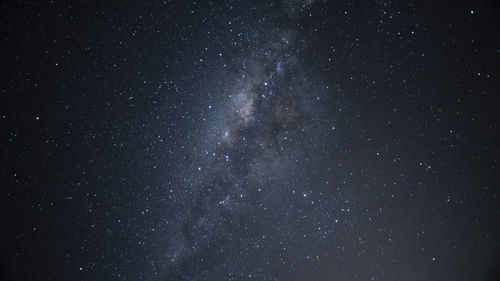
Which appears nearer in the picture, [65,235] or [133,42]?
[133,42]

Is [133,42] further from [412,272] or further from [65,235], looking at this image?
[412,272]

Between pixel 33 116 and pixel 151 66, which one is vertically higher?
pixel 151 66

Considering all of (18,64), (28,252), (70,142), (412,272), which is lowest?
(412,272)

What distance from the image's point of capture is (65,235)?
1931mm

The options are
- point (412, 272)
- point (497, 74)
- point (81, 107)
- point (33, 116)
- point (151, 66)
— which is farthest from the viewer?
point (412, 272)

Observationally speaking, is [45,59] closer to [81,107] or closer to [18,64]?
[18,64]

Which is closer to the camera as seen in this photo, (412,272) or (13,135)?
(13,135)

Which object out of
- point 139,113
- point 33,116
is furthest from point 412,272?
point 33,116

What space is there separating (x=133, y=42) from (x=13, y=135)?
1.09 metres

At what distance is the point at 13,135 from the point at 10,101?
0.81 ft

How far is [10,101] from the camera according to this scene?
1.50 meters

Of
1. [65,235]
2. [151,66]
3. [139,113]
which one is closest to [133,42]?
[151,66]

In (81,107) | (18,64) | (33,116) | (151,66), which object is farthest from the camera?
(151,66)

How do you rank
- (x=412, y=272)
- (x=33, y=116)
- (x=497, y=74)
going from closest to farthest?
(x=33, y=116)
(x=497, y=74)
(x=412, y=272)
